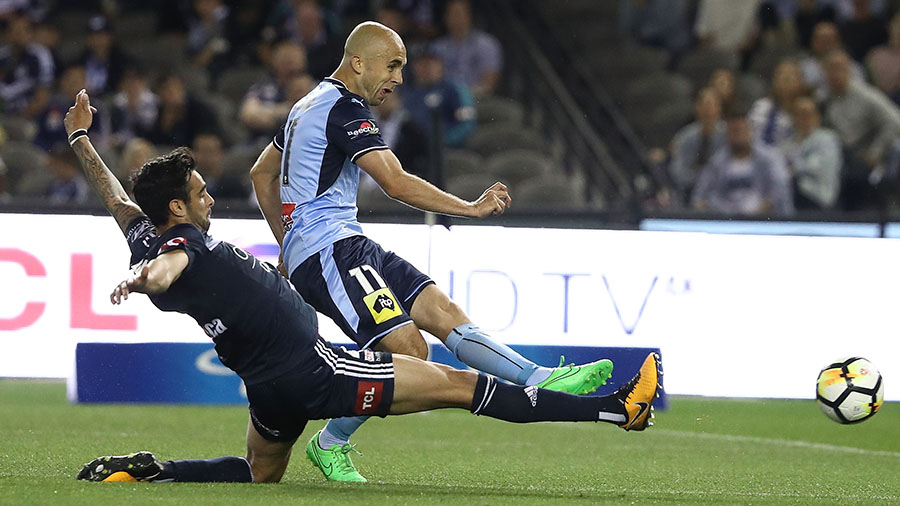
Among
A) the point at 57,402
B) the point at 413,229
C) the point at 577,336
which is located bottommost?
the point at 57,402

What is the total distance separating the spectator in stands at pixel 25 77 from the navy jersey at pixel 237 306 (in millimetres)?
8882

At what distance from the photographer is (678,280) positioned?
34.0 ft

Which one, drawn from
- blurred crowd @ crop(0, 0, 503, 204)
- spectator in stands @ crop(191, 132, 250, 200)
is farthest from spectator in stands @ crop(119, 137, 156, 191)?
spectator in stands @ crop(191, 132, 250, 200)

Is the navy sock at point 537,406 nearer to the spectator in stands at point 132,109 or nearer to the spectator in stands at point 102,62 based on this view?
the spectator in stands at point 132,109

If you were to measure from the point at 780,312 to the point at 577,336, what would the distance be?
1.56 m

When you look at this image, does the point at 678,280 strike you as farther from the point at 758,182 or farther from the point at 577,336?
the point at 758,182

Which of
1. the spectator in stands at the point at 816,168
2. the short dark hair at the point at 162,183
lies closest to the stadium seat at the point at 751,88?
the spectator in stands at the point at 816,168

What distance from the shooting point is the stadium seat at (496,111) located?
1404cm

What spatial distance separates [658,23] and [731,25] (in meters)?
0.92

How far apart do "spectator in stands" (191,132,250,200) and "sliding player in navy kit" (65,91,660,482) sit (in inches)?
237

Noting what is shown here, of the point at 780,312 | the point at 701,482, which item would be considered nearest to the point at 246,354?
the point at 701,482

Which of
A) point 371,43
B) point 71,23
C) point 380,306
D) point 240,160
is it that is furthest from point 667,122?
point 380,306

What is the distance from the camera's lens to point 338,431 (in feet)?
21.1

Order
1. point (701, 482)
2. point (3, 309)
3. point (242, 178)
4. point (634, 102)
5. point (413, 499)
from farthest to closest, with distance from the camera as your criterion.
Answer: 1. point (634, 102)
2. point (242, 178)
3. point (3, 309)
4. point (701, 482)
5. point (413, 499)
